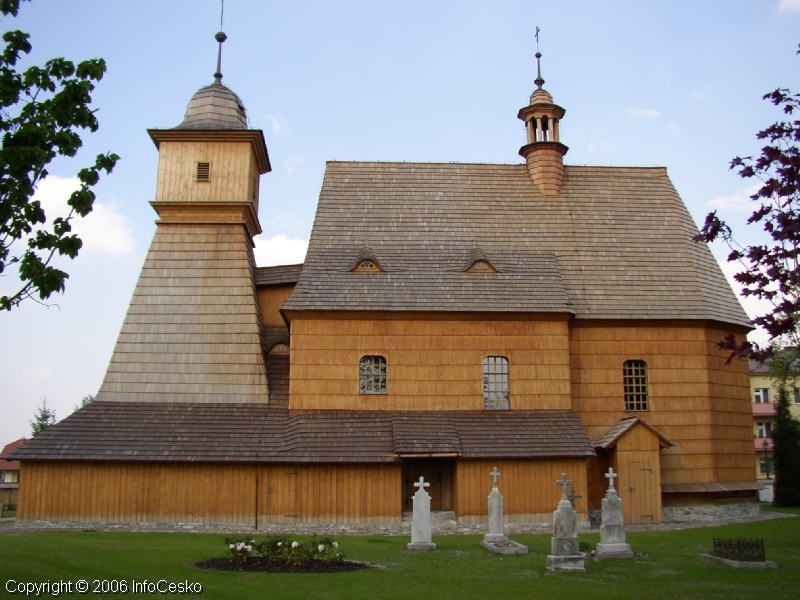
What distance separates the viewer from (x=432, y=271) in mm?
26125

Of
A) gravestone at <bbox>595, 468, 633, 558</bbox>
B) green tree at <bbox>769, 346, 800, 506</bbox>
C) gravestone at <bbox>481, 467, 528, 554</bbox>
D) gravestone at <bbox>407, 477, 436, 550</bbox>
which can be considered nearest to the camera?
gravestone at <bbox>595, 468, 633, 558</bbox>

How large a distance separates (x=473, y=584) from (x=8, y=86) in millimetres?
10305

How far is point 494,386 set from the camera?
82.1 feet

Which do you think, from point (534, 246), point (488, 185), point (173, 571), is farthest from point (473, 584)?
point (488, 185)

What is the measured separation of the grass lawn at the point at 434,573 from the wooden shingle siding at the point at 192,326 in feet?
22.7

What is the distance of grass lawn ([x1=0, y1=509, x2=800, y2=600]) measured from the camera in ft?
40.1

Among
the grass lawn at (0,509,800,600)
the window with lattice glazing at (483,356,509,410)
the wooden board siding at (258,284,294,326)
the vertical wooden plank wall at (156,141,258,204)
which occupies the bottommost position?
the grass lawn at (0,509,800,600)

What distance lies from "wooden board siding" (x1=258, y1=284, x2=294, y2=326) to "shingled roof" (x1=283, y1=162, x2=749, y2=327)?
8.35ft

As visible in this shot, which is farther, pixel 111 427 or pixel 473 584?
pixel 111 427

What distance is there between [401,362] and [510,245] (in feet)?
20.2

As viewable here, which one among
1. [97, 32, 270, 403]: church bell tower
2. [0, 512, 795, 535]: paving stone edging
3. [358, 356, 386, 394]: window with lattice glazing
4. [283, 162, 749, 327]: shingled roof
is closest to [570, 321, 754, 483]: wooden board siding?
[283, 162, 749, 327]: shingled roof

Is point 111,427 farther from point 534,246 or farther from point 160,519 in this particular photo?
point 534,246

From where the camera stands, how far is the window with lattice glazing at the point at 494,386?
25.0 meters

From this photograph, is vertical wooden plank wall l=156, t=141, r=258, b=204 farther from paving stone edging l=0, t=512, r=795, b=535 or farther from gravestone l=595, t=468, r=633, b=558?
gravestone l=595, t=468, r=633, b=558
